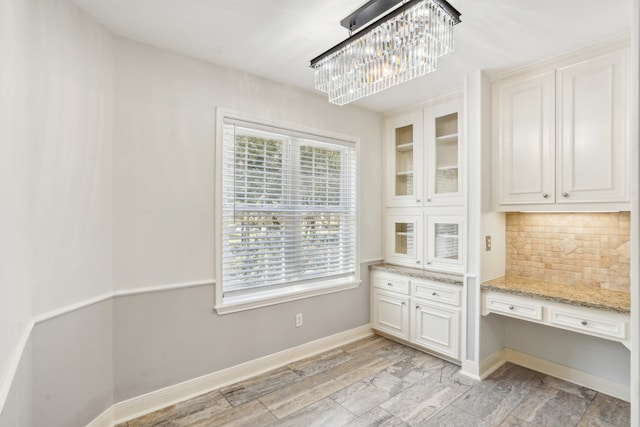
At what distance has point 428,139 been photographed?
3.28m

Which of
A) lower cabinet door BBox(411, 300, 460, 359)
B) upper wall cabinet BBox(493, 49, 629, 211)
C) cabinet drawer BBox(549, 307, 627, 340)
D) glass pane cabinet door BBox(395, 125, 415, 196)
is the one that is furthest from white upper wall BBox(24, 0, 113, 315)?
cabinet drawer BBox(549, 307, 627, 340)

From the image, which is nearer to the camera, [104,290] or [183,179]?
[104,290]

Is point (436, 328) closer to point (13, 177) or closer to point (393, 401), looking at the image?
point (393, 401)

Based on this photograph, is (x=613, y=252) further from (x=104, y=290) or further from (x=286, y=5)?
(x=104, y=290)

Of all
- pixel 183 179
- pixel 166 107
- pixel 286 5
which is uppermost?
pixel 286 5

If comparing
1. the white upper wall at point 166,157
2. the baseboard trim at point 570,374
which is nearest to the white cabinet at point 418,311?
the baseboard trim at point 570,374

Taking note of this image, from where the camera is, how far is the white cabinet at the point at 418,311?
9.42 feet

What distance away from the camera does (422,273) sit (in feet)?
10.4

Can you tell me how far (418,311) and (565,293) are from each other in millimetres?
1205

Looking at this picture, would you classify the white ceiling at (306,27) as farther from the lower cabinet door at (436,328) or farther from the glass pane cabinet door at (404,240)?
the lower cabinet door at (436,328)

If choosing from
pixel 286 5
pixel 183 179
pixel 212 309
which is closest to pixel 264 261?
pixel 212 309

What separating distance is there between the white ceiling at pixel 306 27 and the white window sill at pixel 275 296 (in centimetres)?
190

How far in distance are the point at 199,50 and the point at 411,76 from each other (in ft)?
4.95

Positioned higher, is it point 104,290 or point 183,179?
point 183,179
